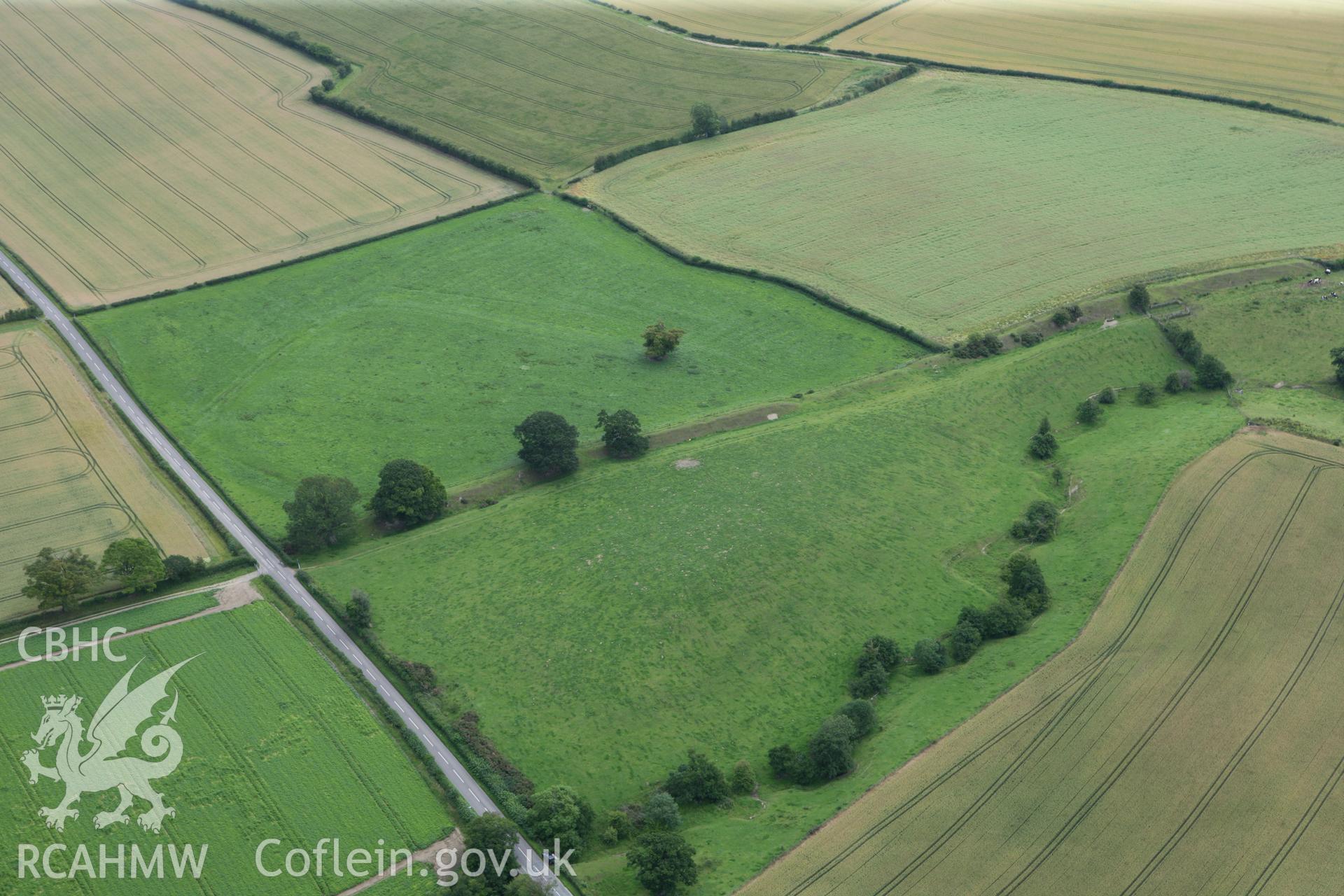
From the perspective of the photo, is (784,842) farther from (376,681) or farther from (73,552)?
(73,552)

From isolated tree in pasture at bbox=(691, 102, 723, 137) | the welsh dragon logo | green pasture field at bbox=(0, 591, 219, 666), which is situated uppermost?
isolated tree in pasture at bbox=(691, 102, 723, 137)

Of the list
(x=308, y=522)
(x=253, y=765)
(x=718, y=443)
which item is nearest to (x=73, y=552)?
(x=308, y=522)

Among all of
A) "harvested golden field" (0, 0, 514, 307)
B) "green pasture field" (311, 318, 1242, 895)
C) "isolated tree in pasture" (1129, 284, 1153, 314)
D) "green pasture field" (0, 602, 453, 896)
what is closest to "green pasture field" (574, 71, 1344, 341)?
"isolated tree in pasture" (1129, 284, 1153, 314)

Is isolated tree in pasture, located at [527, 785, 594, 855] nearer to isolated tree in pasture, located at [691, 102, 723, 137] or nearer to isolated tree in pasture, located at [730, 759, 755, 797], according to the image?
isolated tree in pasture, located at [730, 759, 755, 797]

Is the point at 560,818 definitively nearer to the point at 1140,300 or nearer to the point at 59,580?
the point at 59,580

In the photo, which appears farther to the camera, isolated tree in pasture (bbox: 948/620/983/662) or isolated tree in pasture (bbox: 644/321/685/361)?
isolated tree in pasture (bbox: 644/321/685/361)

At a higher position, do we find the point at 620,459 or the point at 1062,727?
the point at 620,459
